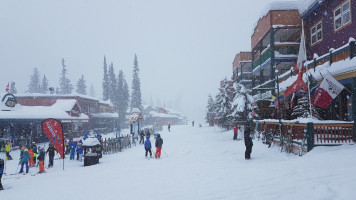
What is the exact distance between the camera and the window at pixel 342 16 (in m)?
13.7

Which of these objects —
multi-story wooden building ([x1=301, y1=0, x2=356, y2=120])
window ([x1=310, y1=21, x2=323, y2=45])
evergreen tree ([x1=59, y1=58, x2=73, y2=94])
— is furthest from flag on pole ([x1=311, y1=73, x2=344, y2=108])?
evergreen tree ([x1=59, y1=58, x2=73, y2=94])

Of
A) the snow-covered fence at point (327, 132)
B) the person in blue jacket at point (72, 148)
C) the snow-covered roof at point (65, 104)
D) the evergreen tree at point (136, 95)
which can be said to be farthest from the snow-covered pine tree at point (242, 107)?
the evergreen tree at point (136, 95)

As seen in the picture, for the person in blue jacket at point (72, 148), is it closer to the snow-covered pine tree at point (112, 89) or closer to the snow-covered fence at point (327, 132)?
the snow-covered fence at point (327, 132)

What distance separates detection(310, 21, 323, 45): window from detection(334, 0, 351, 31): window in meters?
1.70

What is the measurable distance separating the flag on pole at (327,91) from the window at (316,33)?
30.1 feet

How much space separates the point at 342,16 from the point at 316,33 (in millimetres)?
3271

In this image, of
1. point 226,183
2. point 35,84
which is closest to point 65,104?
point 226,183

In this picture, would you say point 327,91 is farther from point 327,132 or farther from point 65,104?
point 65,104

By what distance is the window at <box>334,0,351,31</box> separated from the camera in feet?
45.0

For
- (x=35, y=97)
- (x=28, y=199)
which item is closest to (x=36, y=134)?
(x=35, y=97)

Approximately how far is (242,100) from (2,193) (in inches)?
629

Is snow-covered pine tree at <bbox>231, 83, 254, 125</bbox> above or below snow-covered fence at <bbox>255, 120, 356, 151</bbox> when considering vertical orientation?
above

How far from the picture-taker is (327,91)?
968cm

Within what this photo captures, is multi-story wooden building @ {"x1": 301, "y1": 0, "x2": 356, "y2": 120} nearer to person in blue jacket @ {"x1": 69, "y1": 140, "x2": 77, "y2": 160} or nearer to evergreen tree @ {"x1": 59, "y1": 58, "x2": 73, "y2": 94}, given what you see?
person in blue jacket @ {"x1": 69, "y1": 140, "x2": 77, "y2": 160}
